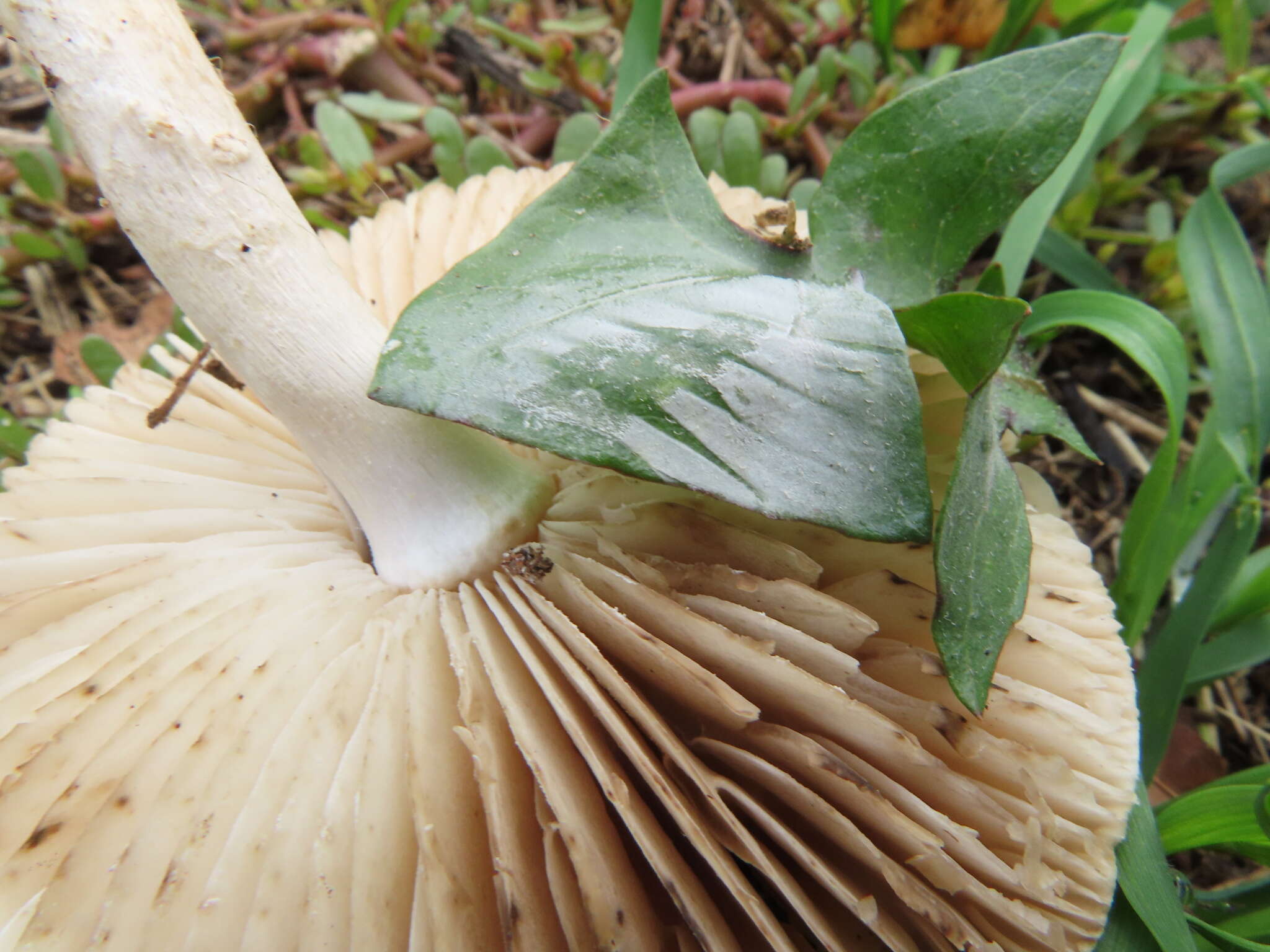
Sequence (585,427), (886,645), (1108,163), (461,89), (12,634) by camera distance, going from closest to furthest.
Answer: (585,427) → (886,645) → (12,634) → (1108,163) → (461,89)

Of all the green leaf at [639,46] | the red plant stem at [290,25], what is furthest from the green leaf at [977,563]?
the red plant stem at [290,25]

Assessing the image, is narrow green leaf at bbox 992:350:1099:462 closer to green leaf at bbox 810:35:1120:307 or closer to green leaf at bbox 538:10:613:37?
green leaf at bbox 810:35:1120:307

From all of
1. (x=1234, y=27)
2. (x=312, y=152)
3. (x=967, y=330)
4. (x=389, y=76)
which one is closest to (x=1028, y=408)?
(x=967, y=330)

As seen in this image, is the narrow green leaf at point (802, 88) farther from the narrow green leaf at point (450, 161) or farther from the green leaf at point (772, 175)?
the narrow green leaf at point (450, 161)

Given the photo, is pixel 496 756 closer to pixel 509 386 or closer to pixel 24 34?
pixel 509 386

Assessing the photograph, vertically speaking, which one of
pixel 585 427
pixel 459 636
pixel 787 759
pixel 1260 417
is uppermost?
pixel 585 427

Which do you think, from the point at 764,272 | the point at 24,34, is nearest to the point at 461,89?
the point at 24,34

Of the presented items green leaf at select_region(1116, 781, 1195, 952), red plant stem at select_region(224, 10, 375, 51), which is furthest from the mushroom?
red plant stem at select_region(224, 10, 375, 51)
